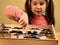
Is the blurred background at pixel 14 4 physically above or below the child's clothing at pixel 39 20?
above

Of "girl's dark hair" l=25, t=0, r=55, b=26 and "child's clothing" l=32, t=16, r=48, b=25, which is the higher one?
"girl's dark hair" l=25, t=0, r=55, b=26

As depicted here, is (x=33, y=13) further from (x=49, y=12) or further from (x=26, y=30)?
(x=26, y=30)

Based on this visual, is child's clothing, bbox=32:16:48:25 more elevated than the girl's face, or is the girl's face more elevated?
the girl's face

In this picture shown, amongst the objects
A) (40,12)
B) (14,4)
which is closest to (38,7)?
(40,12)

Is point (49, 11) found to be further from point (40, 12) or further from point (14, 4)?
point (14, 4)

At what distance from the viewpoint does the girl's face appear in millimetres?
1068

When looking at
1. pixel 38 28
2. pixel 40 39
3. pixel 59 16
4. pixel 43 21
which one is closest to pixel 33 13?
pixel 43 21

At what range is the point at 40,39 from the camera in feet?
2.07

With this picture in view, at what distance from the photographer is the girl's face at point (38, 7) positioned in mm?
1068

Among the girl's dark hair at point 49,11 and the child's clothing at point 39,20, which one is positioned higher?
the girl's dark hair at point 49,11

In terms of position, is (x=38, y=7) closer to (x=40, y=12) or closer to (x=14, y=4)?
(x=40, y=12)

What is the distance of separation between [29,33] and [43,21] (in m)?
0.40

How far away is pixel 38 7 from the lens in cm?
107

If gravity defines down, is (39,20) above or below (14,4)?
below
